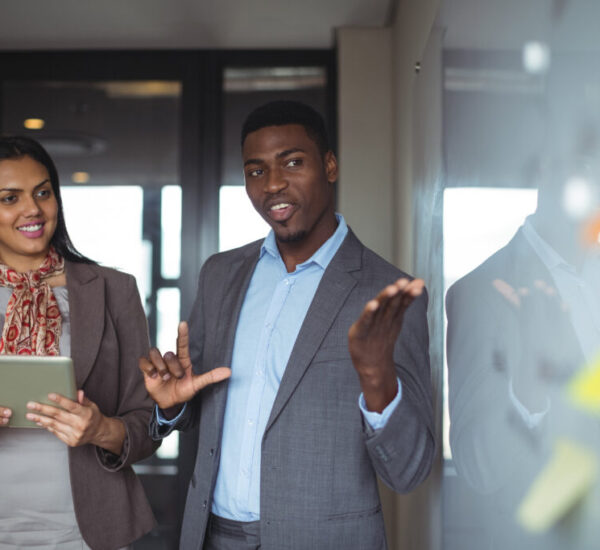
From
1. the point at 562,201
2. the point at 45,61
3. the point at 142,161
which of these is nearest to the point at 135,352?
the point at 562,201

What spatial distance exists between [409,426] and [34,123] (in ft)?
10.6

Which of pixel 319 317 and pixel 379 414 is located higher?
pixel 319 317

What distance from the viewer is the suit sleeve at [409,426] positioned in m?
1.27

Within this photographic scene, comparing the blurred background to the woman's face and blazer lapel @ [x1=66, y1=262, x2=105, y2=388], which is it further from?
the woman's face

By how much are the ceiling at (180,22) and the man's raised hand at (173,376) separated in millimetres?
2265

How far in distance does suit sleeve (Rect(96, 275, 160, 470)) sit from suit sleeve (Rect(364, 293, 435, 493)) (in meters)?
0.75

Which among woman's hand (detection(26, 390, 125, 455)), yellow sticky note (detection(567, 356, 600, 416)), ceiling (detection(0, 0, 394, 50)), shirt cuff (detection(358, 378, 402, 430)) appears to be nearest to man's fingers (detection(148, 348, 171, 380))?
woman's hand (detection(26, 390, 125, 455))

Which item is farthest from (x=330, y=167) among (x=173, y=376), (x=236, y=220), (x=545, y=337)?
(x=236, y=220)

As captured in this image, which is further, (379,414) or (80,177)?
(80,177)

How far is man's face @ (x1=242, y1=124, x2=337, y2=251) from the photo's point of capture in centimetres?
166

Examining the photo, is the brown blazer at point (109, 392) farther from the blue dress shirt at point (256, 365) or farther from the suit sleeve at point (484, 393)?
the suit sleeve at point (484, 393)

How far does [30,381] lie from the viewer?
160 cm

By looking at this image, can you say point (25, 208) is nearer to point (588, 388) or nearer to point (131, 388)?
point (131, 388)

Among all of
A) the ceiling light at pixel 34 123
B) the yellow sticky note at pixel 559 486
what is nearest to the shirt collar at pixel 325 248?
the yellow sticky note at pixel 559 486
